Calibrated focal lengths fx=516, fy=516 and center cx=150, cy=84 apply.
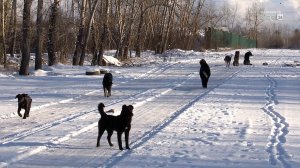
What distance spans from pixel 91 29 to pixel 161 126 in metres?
27.7

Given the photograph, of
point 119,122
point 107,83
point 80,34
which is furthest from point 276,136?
point 80,34

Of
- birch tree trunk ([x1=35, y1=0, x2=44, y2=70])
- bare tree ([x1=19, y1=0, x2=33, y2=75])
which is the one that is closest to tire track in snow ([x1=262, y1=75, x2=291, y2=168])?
bare tree ([x1=19, y1=0, x2=33, y2=75])

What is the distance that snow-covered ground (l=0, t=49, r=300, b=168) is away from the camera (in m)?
8.56

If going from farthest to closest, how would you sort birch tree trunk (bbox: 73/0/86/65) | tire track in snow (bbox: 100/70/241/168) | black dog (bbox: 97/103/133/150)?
birch tree trunk (bbox: 73/0/86/65) → black dog (bbox: 97/103/133/150) → tire track in snow (bbox: 100/70/241/168)

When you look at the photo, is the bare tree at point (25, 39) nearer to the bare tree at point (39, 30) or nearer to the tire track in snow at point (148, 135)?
the bare tree at point (39, 30)

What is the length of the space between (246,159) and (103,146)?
2.65 m

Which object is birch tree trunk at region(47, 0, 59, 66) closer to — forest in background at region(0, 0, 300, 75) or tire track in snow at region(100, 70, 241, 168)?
forest in background at region(0, 0, 300, 75)

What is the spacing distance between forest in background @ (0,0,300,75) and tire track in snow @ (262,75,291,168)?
52.8 ft

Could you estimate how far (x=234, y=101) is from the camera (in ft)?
57.7

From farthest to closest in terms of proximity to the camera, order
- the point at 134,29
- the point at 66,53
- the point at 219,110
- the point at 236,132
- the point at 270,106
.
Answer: the point at 134,29 → the point at 66,53 → the point at 270,106 → the point at 219,110 → the point at 236,132

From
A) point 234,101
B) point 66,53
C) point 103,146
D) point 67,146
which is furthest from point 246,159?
point 66,53

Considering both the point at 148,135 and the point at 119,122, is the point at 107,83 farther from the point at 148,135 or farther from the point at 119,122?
the point at 119,122

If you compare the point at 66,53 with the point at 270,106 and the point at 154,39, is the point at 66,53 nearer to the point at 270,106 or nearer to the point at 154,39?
the point at 154,39

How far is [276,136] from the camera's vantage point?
10.8 metres
